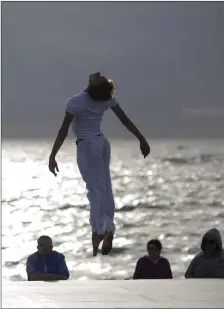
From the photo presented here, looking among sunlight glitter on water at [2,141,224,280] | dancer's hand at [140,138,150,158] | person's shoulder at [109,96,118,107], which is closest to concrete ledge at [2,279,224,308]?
dancer's hand at [140,138,150,158]

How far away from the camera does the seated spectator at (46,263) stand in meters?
9.37

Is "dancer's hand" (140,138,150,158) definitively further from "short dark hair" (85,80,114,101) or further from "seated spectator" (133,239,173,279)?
"seated spectator" (133,239,173,279)

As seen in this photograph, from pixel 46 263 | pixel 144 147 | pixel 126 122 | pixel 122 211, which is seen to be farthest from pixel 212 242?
pixel 122 211

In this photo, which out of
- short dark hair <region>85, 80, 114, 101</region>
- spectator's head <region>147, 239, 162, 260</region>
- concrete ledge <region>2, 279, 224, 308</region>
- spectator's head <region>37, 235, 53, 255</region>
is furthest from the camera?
spectator's head <region>147, 239, 162, 260</region>

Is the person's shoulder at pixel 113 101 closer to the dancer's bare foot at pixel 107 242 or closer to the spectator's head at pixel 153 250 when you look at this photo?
the dancer's bare foot at pixel 107 242

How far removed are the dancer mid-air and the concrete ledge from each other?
1.84 feet

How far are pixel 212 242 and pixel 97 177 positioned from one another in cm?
156

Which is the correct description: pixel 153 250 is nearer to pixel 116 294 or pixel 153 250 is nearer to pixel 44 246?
pixel 44 246

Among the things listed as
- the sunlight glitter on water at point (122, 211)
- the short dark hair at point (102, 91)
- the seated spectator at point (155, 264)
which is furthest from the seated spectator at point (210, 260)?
the sunlight glitter on water at point (122, 211)

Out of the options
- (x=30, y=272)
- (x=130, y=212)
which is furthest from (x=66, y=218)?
(x=30, y=272)

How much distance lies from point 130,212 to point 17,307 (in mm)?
60210

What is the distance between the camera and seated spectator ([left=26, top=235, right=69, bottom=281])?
9.37 m

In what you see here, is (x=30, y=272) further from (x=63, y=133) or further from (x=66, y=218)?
(x=66, y=218)

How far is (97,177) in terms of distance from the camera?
347 inches
